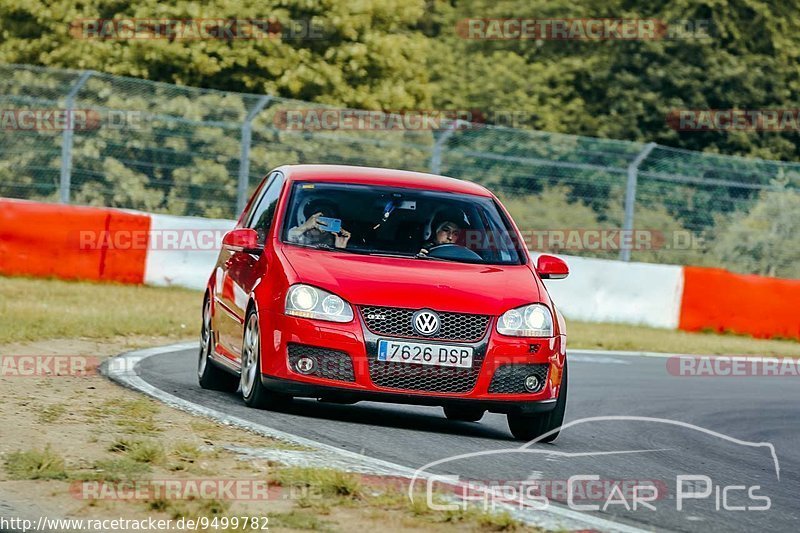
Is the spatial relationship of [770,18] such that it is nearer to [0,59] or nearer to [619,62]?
[619,62]

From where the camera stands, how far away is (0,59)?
31125 mm

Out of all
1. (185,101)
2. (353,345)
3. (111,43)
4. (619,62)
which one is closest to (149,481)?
(353,345)

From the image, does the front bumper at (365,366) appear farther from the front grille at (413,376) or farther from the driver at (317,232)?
the driver at (317,232)

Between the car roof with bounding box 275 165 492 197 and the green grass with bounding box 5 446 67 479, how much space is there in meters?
3.55

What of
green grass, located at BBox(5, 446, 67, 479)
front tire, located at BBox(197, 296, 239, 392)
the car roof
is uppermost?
the car roof

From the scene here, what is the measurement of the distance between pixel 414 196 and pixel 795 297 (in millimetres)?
13005

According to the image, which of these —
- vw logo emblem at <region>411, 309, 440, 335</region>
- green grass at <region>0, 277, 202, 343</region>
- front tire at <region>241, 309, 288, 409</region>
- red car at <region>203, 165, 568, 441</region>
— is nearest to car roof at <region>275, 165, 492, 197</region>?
red car at <region>203, 165, 568, 441</region>

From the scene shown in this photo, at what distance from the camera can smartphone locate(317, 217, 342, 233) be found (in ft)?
32.1

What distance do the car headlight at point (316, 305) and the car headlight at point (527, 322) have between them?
879mm

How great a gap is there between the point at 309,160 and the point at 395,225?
13.1 m

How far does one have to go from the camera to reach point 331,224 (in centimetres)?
981

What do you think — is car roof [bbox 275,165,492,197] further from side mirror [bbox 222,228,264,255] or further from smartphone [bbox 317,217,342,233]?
side mirror [bbox 222,228,264,255]

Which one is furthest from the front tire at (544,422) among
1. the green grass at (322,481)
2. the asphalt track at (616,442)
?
the green grass at (322,481)

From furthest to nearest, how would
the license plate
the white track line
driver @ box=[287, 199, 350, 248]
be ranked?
driver @ box=[287, 199, 350, 248] → the license plate → the white track line
